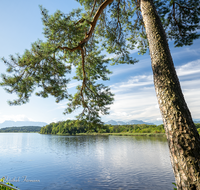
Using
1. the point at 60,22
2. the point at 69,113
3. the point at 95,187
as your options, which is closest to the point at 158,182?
the point at 95,187

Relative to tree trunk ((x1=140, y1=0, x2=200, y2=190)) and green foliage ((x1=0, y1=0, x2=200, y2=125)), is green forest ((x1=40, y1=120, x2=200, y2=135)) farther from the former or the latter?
tree trunk ((x1=140, y1=0, x2=200, y2=190))

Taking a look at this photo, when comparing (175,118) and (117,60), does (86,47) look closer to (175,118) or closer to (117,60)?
(117,60)

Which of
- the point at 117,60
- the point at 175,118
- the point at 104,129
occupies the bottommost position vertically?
the point at 104,129

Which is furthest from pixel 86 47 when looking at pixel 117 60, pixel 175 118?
pixel 175 118

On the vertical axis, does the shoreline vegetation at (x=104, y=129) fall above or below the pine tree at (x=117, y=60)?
below

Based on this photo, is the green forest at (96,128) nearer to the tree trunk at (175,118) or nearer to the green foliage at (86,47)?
the green foliage at (86,47)

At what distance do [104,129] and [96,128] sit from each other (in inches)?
14.0

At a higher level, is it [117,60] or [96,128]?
[117,60]

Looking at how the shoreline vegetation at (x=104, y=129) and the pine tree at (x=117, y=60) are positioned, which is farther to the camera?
the shoreline vegetation at (x=104, y=129)

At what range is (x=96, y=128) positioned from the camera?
6133mm

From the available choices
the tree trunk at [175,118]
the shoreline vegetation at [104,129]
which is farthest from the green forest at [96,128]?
the tree trunk at [175,118]

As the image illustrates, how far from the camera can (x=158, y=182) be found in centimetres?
1002

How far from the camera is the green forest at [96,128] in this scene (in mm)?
6156

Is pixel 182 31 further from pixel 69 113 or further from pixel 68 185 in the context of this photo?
pixel 68 185
